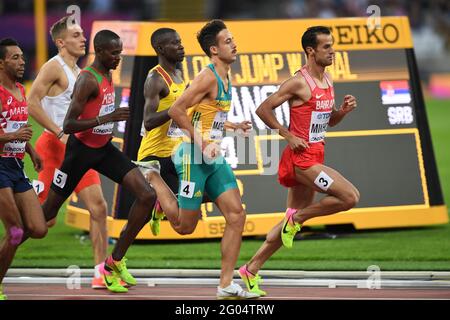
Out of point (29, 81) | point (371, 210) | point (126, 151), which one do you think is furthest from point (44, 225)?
point (29, 81)

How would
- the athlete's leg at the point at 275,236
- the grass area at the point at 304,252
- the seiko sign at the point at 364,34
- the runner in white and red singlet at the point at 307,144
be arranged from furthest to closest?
the seiko sign at the point at 364,34, the grass area at the point at 304,252, the athlete's leg at the point at 275,236, the runner in white and red singlet at the point at 307,144

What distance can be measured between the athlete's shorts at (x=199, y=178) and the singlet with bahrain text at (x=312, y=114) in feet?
2.61

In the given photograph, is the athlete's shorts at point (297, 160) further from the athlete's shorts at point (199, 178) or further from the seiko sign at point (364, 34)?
the seiko sign at point (364, 34)

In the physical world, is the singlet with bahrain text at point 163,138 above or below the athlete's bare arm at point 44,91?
below

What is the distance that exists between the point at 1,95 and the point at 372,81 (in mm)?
5575

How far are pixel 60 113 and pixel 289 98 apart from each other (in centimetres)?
262

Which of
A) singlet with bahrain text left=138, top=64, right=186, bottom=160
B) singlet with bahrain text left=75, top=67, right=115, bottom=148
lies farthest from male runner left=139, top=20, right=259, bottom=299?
singlet with bahrain text left=75, top=67, right=115, bottom=148

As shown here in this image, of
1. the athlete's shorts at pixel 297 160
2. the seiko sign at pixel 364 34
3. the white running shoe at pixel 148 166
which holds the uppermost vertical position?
the seiko sign at pixel 364 34

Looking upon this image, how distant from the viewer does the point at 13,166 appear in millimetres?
10523

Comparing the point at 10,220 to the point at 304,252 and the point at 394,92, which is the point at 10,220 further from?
the point at 394,92

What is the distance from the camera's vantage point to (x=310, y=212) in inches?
430

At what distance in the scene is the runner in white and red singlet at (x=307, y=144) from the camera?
10859 mm

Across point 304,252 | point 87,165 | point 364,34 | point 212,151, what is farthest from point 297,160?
point 364,34

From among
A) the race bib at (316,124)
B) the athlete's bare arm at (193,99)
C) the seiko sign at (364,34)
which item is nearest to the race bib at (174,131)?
the athlete's bare arm at (193,99)
